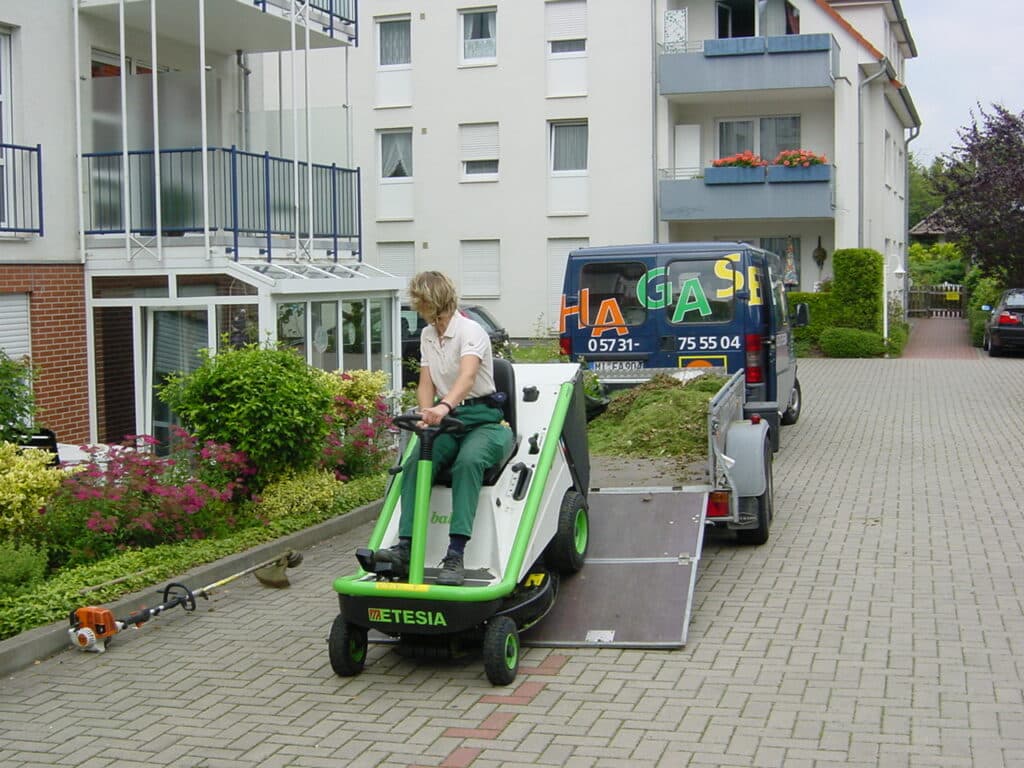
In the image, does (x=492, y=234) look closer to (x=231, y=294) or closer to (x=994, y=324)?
(x=994, y=324)

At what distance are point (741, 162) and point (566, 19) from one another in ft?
19.0

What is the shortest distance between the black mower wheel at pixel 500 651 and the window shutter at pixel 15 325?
7756mm

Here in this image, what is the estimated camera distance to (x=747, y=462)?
8938 mm

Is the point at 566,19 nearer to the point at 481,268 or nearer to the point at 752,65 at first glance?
the point at 752,65

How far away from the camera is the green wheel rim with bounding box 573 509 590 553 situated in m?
7.38

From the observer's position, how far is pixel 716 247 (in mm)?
12633

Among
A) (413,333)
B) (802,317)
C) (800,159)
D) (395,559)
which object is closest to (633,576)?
(395,559)

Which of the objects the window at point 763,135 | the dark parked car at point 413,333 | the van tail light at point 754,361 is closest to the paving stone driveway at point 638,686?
the van tail light at point 754,361

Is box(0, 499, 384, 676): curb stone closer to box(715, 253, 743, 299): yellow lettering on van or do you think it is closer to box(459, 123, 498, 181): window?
box(715, 253, 743, 299): yellow lettering on van

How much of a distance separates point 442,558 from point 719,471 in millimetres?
2560

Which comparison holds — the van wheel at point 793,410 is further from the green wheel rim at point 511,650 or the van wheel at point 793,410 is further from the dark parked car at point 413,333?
the green wheel rim at point 511,650

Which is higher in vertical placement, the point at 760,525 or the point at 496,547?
the point at 496,547

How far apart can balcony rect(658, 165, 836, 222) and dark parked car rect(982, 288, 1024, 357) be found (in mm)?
4657

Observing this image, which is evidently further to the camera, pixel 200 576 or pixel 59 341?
pixel 59 341
